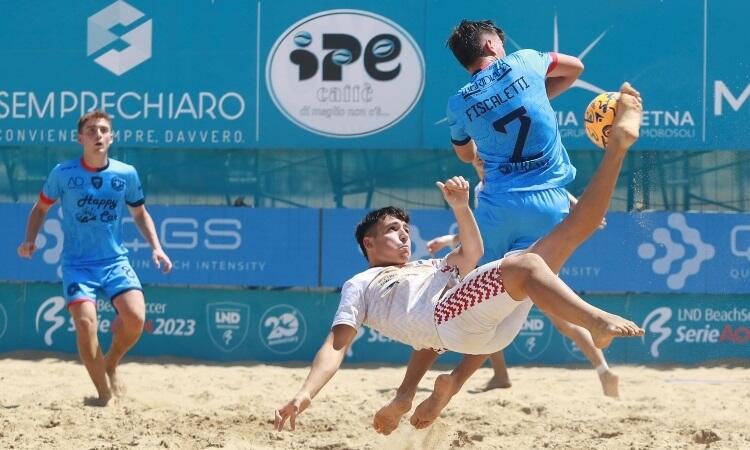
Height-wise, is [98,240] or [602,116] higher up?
[602,116]

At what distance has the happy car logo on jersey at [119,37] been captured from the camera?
33.2 ft

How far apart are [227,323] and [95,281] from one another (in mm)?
2491

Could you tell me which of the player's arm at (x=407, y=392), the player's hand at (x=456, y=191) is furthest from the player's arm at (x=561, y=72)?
the player's arm at (x=407, y=392)

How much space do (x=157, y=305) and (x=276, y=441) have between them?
3.87 m

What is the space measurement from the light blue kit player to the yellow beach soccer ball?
3463mm

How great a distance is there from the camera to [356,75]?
9.86 metres

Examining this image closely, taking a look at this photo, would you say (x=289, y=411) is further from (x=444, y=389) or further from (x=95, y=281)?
(x=95, y=281)

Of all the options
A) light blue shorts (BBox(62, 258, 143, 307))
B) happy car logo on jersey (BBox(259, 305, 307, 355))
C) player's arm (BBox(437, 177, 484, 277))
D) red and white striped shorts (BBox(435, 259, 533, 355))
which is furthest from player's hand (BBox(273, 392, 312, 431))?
happy car logo on jersey (BBox(259, 305, 307, 355))

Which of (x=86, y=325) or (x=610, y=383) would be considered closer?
(x=86, y=325)

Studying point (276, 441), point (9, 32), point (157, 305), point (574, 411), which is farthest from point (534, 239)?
point (9, 32)

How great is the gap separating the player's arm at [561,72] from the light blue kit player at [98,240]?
3166 mm

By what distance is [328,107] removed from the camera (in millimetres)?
9883

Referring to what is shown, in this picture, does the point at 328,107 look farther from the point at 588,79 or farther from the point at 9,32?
the point at 9,32

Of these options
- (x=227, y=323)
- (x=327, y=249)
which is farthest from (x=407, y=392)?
(x=227, y=323)
